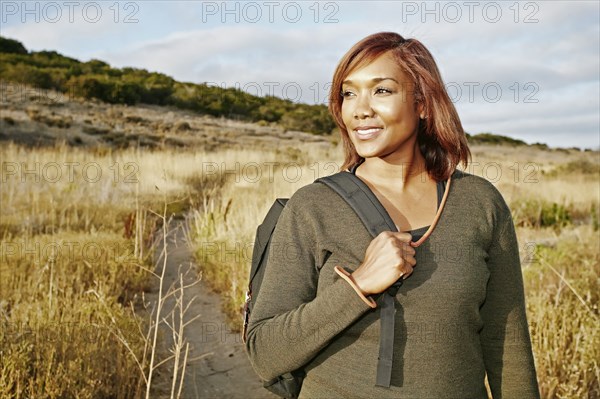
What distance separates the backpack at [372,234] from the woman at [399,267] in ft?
0.08

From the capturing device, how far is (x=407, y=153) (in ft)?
5.99

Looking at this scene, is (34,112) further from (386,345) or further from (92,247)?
(386,345)

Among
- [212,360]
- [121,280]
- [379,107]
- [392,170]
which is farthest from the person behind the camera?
[121,280]

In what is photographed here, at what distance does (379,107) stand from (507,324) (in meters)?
0.71

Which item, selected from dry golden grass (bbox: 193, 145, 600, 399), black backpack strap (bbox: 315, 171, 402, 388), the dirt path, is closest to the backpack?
black backpack strap (bbox: 315, 171, 402, 388)

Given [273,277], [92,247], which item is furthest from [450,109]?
[92,247]

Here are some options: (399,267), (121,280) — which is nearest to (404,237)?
(399,267)

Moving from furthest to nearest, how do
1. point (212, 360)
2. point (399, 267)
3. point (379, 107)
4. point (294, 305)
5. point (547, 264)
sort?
point (212, 360), point (547, 264), point (379, 107), point (294, 305), point (399, 267)

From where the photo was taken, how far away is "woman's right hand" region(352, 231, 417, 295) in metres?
1.42

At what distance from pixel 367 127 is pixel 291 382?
72 centimetres

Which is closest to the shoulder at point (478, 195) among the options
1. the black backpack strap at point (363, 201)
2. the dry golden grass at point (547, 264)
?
the black backpack strap at point (363, 201)

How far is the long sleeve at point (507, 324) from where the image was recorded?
5.69 feet

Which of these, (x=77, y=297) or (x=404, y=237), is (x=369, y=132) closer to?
(x=404, y=237)

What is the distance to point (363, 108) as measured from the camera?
1698 millimetres
